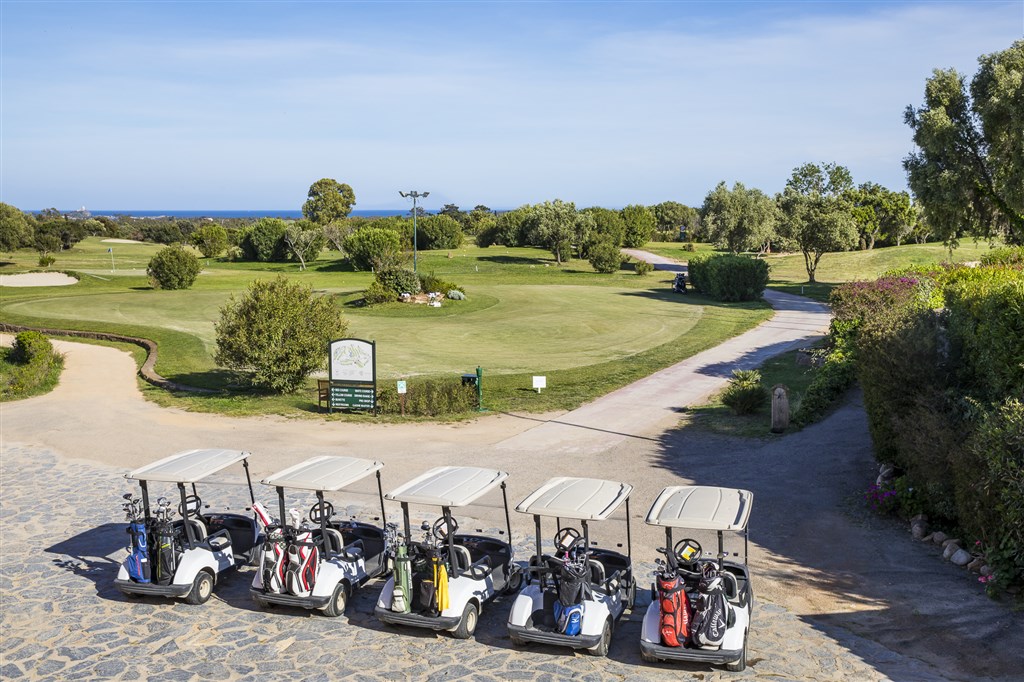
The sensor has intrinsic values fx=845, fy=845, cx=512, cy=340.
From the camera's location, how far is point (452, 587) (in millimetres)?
10766

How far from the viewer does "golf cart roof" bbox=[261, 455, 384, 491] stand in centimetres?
1140

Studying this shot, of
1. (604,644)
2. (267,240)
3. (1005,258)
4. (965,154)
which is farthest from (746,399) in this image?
(267,240)

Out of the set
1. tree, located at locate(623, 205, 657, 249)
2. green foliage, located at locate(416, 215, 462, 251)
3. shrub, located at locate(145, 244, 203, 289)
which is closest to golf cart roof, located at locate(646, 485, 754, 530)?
shrub, located at locate(145, 244, 203, 289)

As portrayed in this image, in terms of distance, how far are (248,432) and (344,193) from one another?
11123cm

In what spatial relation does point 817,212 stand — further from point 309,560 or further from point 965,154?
point 309,560

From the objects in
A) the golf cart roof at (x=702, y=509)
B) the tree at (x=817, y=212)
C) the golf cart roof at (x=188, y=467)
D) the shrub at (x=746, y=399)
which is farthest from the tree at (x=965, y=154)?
the golf cart roof at (x=188, y=467)

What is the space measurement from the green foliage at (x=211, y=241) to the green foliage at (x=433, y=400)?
79.0 metres

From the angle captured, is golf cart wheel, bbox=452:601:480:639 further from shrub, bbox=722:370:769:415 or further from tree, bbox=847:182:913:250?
tree, bbox=847:182:913:250

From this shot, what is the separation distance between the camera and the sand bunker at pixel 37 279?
6216 cm

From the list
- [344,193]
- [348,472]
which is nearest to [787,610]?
[348,472]

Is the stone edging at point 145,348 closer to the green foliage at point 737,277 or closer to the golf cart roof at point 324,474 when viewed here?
the golf cart roof at point 324,474

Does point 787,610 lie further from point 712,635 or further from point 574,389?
point 574,389

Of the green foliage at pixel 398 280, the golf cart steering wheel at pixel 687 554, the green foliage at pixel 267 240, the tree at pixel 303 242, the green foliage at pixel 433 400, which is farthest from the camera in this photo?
the green foliage at pixel 267 240

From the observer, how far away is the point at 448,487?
436 inches
